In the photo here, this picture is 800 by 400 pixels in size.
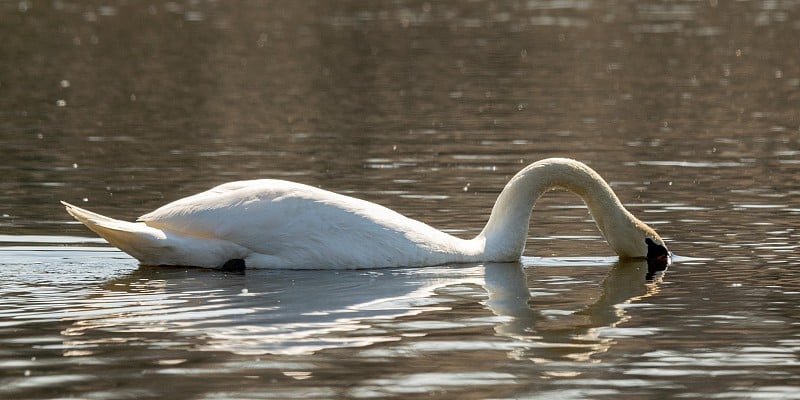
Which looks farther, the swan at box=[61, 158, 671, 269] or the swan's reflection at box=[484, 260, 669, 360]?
the swan at box=[61, 158, 671, 269]

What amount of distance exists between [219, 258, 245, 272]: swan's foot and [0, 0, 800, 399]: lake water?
13cm

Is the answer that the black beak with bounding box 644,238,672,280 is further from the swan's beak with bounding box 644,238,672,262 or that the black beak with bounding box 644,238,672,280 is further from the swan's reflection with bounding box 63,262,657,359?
the swan's reflection with bounding box 63,262,657,359

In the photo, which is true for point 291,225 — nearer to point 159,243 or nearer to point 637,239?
point 159,243

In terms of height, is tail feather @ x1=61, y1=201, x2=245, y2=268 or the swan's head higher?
tail feather @ x1=61, y1=201, x2=245, y2=268

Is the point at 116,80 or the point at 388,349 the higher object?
the point at 116,80

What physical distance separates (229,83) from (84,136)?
945cm

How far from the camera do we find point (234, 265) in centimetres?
1274

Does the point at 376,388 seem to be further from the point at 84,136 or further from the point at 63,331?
the point at 84,136

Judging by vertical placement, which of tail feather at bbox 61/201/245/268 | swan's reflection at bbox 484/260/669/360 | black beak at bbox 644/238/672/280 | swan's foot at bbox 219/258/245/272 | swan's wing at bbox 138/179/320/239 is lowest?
swan's reflection at bbox 484/260/669/360

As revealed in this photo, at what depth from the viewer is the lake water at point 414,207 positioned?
30.9ft

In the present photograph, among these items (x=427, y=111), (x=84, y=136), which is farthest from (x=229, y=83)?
(x=84, y=136)

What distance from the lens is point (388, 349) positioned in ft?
32.4

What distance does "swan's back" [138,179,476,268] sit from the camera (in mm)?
12578

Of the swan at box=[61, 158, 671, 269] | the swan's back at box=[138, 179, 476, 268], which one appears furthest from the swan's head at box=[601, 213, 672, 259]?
the swan's back at box=[138, 179, 476, 268]
